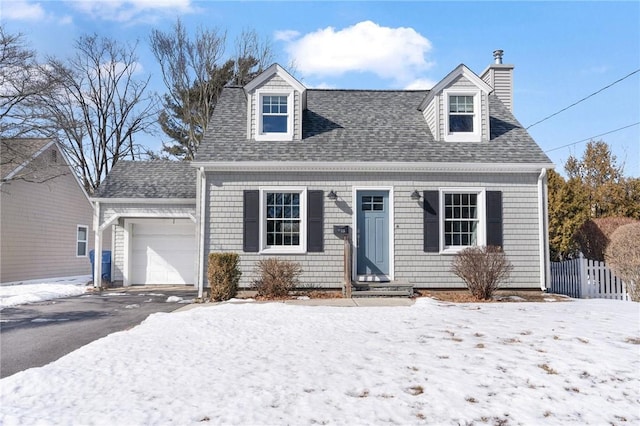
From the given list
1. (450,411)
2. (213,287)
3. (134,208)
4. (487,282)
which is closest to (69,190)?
(134,208)

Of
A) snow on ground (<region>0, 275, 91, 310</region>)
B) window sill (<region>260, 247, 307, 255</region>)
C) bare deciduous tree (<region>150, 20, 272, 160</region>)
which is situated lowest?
snow on ground (<region>0, 275, 91, 310</region>)

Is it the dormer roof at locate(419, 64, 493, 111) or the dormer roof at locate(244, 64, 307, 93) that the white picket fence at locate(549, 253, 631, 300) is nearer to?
the dormer roof at locate(419, 64, 493, 111)

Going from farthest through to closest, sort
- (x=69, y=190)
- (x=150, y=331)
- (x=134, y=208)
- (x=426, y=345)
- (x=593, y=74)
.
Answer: (x=69, y=190) < (x=593, y=74) < (x=134, y=208) < (x=150, y=331) < (x=426, y=345)

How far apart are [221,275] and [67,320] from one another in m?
2.95

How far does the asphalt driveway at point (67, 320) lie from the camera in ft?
18.6

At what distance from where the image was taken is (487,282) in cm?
933

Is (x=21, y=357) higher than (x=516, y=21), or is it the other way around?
(x=516, y=21)

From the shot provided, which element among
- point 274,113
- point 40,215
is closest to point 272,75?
point 274,113

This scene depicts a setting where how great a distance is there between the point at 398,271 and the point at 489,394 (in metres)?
7.01

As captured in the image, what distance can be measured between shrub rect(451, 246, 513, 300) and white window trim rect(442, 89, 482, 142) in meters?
3.27

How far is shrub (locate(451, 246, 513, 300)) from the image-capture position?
30.3ft

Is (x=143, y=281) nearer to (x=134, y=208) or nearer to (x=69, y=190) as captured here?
(x=134, y=208)

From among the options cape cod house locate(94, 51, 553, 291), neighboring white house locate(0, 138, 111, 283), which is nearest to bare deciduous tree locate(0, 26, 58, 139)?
neighboring white house locate(0, 138, 111, 283)

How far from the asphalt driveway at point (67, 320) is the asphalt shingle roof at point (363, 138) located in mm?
3774
